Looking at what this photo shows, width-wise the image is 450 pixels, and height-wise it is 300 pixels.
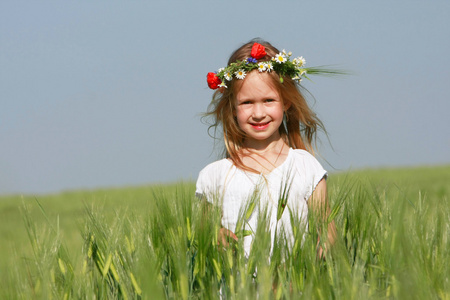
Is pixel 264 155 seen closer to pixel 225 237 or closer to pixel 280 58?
pixel 280 58

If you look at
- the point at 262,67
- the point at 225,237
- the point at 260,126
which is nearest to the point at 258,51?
the point at 262,67

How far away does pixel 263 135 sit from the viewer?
2.73 m

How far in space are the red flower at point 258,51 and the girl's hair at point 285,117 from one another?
26 mm

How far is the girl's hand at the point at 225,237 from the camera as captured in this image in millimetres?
1911

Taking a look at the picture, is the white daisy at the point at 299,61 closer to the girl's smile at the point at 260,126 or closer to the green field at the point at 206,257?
the girl's smile at the point at 260,126

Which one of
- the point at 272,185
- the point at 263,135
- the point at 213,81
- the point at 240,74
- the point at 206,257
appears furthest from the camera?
the point at 213,81

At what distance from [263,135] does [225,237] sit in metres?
0.89

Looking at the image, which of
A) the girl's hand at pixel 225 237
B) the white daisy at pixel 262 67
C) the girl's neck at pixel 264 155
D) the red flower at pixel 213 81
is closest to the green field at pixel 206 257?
the girl's hand at pixel 225 237

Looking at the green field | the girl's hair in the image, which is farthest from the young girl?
the green field

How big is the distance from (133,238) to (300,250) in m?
0.61

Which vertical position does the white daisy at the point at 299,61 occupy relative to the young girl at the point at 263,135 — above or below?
above

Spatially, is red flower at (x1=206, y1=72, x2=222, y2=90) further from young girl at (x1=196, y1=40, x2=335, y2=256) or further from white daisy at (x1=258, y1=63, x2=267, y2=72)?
white daisy at (x1=258, y1=63, x2=267, y2=72)

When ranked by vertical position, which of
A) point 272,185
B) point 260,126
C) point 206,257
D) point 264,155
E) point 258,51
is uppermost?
point 258,51

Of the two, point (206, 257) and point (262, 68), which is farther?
point (262, 68)
